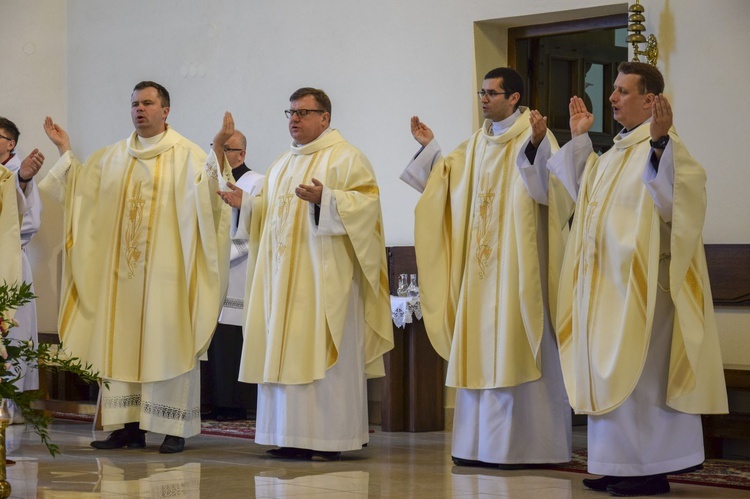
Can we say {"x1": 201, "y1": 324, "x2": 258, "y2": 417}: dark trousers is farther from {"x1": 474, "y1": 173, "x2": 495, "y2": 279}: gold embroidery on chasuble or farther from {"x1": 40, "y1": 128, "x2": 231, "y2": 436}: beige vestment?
{"x1": 474, "y1": 173, "x2": 495, "y2": 279}: gold embroidery on chasuble

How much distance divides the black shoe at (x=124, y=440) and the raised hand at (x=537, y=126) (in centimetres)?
293

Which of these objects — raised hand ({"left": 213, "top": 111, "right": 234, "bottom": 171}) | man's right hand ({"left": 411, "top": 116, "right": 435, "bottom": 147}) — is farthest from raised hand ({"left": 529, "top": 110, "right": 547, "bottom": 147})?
raised hand ({"left": 213, "top": 111, "right": 234, "bottom": 171})

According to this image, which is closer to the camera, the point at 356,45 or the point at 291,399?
the point at 291,399

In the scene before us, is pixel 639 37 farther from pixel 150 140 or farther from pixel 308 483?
pixel 308 483

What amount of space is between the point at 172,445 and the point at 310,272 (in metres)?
1.26

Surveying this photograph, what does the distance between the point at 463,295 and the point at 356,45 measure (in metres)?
3.47

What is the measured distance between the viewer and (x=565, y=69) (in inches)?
372

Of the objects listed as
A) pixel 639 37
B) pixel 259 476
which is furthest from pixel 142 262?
pixel 639 37

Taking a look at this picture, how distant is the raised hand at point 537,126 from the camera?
627 centimetres

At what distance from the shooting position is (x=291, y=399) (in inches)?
270

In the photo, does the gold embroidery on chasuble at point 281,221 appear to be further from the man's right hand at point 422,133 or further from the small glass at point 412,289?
the small glass at point 412,289

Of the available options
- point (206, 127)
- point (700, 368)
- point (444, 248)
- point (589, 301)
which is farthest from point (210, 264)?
point (206, 127)

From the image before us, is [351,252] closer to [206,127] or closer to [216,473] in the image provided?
[216,473]

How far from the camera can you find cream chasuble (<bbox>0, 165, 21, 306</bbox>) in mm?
7301
